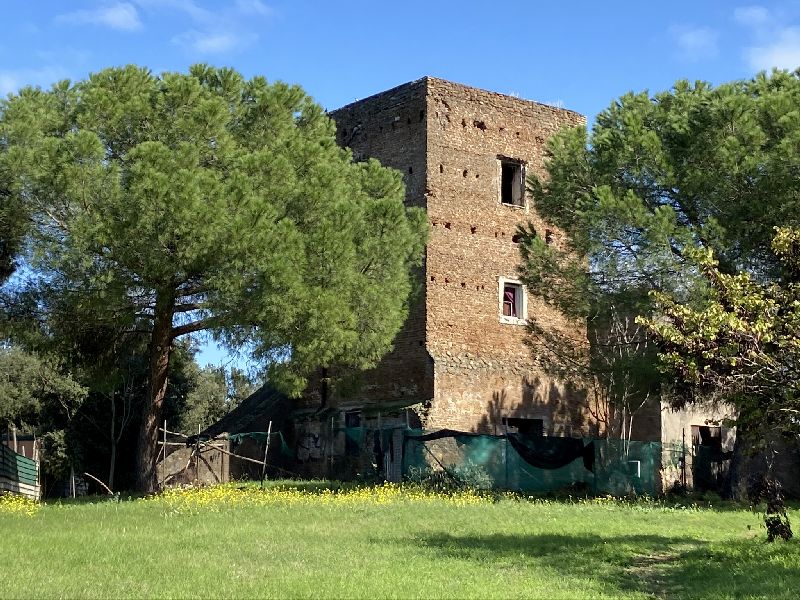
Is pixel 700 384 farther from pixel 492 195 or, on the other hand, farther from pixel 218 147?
pixel 492 195

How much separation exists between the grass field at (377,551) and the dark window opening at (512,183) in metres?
11.7

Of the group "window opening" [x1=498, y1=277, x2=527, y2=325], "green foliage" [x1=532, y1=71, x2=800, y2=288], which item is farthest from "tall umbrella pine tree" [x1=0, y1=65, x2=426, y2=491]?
"window opening" [x1=498, y1=277, x2=527, y2=325]

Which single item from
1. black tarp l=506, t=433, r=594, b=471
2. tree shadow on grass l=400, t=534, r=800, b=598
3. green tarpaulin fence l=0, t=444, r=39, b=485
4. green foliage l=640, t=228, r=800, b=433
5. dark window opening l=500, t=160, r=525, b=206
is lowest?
tree shadow on grass l=400, t=534, r=800, b=598

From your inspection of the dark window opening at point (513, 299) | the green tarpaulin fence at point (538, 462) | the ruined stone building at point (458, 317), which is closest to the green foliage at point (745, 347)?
the green tarpaulin fence at point (538, 462)

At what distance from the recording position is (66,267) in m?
16.7

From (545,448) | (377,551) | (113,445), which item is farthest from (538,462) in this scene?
(113,445)

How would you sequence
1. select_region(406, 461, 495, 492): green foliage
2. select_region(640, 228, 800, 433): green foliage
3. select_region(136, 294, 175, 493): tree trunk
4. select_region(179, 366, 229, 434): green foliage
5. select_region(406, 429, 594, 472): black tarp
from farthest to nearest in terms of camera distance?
select_region(179, 366, 229, 434): green foliage
select_region(406, 429, 594, 472): black tarp
select_region(406, 461, 495, 492): green foliage
select_region(136, 294, 175, 493): tree trunk
select_region(640, 228, 800, 433): green foliage

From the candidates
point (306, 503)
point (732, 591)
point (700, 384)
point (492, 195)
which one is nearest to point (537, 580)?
point (732, 591)

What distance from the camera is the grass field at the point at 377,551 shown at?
923cm

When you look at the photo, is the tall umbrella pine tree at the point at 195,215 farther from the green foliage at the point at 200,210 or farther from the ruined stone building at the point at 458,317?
the ruined stone building at the point at 458,317

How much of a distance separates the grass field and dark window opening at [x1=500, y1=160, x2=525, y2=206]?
11.7 m

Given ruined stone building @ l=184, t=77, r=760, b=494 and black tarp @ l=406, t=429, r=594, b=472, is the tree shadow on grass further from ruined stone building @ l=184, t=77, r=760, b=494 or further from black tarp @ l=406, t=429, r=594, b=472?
ruined stone building @ l=184, t=77, r=760, b=494

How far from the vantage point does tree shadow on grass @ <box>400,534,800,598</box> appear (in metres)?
9.82

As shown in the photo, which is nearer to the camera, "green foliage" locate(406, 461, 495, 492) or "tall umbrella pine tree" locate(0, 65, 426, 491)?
"tall umbrella pine tree" locate(0, 65, 426, 491)
